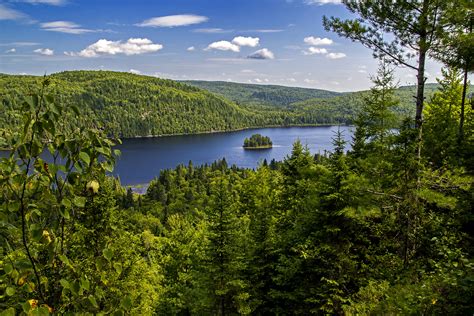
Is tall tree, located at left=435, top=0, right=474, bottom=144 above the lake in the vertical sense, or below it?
above

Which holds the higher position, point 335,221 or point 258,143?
point 335,221

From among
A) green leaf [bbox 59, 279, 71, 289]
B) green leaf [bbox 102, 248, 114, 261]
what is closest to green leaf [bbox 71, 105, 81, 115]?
green leaf [bbox 102, 248, 114, 261]

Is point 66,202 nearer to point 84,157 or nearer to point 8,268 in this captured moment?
point 84,157

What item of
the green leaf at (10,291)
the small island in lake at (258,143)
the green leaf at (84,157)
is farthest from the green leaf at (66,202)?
the small island in lake at (258,143)

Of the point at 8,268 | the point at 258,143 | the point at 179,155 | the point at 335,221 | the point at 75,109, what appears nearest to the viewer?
the point at 8,268

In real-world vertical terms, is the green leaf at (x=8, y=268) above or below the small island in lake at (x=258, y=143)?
above

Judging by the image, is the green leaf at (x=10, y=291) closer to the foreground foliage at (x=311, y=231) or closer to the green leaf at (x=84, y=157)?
the foreground foliage at (x=311, y=231)

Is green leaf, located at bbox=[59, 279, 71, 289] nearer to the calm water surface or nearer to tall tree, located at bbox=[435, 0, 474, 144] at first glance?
tall tree, located at bbox=[435, 0, 474, 144]

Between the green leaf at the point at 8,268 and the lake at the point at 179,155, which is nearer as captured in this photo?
the green leaf at the point at 8,268

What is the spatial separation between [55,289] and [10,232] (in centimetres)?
75

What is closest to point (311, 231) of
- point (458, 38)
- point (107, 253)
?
point (458, 38)

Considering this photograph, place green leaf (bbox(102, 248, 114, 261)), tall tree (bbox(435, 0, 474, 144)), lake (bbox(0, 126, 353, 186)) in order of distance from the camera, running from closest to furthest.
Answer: green leaf (bbox(102, 248, 114, 261)) < tall tree (bbox(435, 0, 474, 144)) < lake (bbox(0, 126, 353, 186))

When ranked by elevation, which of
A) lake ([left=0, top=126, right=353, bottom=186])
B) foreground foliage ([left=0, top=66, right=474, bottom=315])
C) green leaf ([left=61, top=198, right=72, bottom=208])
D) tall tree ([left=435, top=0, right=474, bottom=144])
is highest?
tall tree ([left=435, top=0, right=474, bottom=144])

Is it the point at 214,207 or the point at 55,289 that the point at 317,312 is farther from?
the point at 55,289
